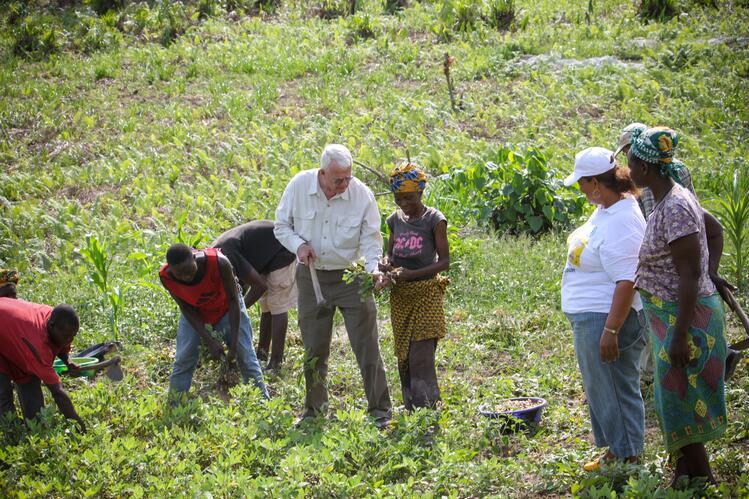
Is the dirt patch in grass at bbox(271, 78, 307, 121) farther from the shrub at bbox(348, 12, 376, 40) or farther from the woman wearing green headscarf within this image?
the woman wearing green headscarf

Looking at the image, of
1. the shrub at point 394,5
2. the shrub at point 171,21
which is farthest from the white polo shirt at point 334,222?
the shrub at point 394,5

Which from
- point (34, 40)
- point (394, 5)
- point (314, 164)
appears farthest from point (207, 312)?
point (394, 5)

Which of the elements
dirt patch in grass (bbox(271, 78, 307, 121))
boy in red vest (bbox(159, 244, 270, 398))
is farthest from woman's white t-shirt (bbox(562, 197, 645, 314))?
dirt patch in grass (bbox(271, 78, 307, 121))

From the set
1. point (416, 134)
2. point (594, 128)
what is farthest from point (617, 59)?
point (416, 134)

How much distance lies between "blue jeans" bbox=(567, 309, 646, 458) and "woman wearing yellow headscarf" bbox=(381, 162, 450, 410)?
1.51m

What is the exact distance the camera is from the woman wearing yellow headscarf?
5793mm

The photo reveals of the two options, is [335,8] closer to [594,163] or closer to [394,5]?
[394,5]

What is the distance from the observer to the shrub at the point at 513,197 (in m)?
10.1

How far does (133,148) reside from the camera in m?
13.4

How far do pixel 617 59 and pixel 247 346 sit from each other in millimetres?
12001

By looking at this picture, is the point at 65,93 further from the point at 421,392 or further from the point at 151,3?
the point at 421,392

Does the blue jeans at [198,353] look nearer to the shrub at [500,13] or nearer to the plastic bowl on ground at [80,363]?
the plastic bowl on ground at [80,363]

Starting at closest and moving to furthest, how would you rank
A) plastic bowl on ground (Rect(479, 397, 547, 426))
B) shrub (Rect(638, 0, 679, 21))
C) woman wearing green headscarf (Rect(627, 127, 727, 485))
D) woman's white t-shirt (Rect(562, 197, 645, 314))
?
woman wearing green headscarf (Rect(627, 127, 727, 485)) < woman's white t-shirt (Rect(562, 197, 645, 314)) < plastic bowl on ground (Rect(479, 397, 547, 426)) < shrub (Rect(638, 0, 679, 21))

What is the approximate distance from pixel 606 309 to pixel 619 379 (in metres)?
0.38
